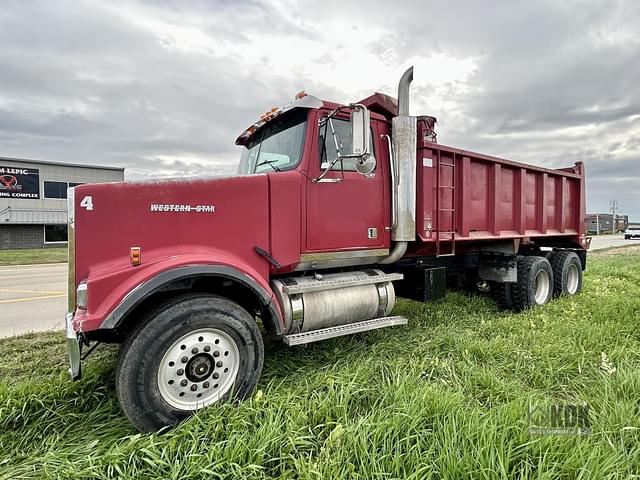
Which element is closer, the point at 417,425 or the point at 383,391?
the point at 417,425

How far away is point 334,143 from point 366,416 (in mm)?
2444

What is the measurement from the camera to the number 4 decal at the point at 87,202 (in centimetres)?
276

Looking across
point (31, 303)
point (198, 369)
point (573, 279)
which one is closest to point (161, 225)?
point (198, 369)

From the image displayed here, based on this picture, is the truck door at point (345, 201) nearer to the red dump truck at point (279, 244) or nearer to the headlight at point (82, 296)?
the red dump truck at point (279, 244)

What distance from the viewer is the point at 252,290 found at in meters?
3.08

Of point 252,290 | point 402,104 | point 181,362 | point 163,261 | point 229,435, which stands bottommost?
point 229,435

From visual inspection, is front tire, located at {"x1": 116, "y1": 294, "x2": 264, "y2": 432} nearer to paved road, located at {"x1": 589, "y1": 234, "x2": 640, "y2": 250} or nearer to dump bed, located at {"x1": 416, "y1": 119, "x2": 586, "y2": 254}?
dump bed, located at {"x1": 416, "y1": 119, "x2": 586, "y2": 254}

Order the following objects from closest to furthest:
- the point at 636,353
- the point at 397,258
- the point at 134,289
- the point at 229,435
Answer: the point at 229,435 < the point at 134,289 < the point at 636,353 < the point at 397,258

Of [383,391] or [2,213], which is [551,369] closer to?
[383,391]

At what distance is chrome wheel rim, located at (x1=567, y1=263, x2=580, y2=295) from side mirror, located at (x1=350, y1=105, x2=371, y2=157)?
5592 mm

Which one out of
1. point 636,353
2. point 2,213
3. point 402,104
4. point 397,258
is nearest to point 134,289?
point 397,258

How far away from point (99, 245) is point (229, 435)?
167 centimetres

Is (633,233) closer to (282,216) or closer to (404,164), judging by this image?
(404,164)

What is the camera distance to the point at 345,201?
3.83 m
